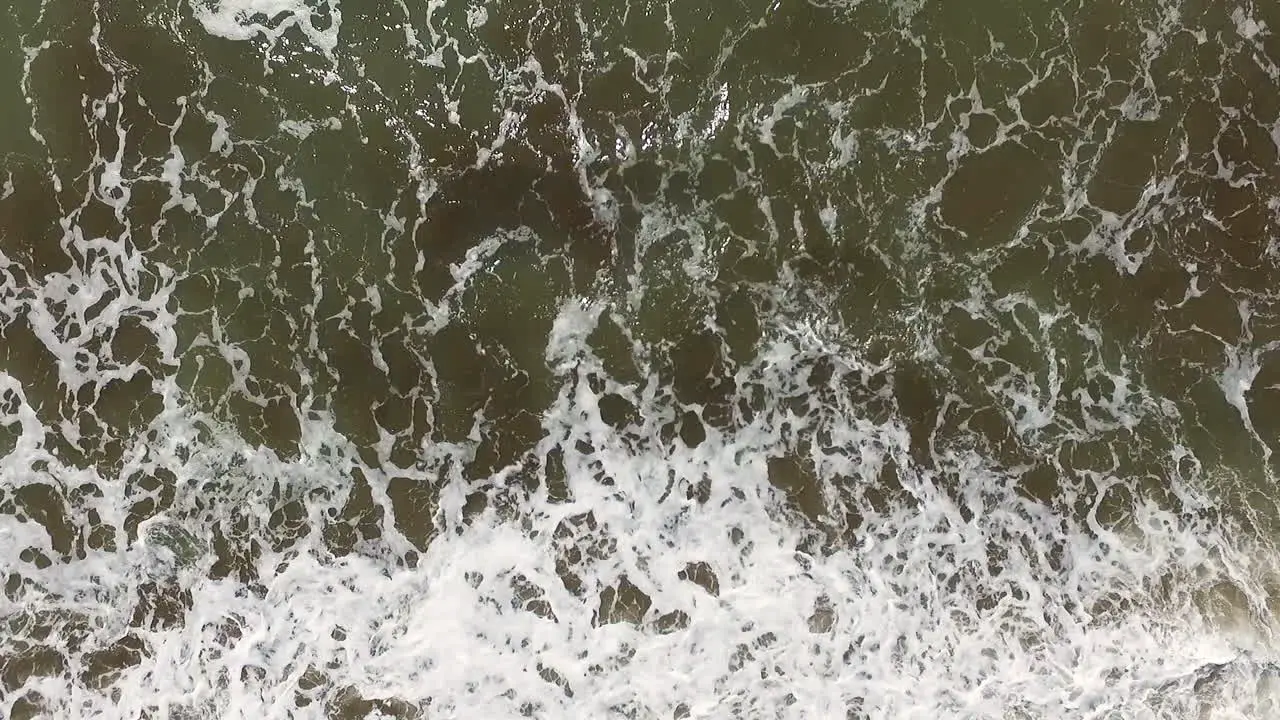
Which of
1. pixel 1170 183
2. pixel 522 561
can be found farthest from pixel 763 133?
pixel 522 561

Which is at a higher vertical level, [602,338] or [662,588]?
[602,338]

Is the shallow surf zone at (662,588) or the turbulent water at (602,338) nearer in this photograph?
the shallow surf zone at (662,588)

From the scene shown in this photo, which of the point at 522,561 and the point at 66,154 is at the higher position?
the point at 66,154

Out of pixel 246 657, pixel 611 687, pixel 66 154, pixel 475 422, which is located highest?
pixel 66 154

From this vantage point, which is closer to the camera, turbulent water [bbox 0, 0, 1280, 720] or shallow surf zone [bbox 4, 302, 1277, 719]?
shallow surf zone [bbox 4, 302, 1277, 719]

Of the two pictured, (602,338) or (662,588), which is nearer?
(662,588)

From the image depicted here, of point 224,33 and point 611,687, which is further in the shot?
point 224,33

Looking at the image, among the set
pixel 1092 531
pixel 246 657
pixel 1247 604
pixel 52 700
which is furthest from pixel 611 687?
pixel 1247 604

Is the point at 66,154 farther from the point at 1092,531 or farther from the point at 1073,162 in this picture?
the point at 1092,531
